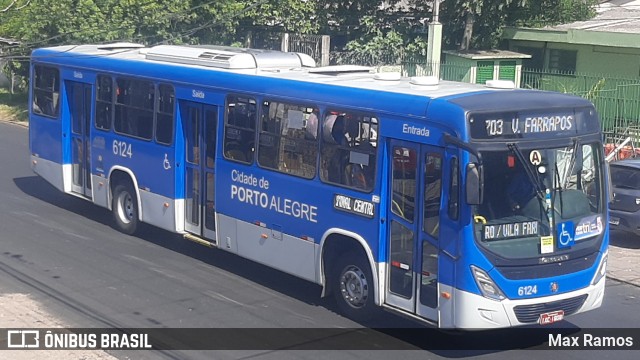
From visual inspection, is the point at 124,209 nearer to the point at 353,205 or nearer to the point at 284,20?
the point at 353,205

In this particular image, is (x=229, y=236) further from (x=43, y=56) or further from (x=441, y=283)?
(x=43, y=56)

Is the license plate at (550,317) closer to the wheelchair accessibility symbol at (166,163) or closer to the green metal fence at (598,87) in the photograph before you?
the wheelchair accessibility symbol at (166,163)

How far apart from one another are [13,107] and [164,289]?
27.1m

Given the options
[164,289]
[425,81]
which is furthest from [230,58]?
[425,81]

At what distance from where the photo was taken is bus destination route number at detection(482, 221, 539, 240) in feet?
31.4

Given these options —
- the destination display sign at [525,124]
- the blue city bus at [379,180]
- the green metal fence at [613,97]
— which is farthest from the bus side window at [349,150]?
the green metal fence at [613,97]

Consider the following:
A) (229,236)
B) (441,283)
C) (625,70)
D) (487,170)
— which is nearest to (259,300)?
(229,236)

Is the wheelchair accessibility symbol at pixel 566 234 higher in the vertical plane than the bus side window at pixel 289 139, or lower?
lower

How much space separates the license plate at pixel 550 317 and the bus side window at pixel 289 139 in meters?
3.47

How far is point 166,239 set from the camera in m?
15.8

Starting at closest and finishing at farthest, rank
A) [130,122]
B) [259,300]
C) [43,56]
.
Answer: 1. [259,300]
2. [130,122]
3. [43,56]

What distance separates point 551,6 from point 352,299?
67.5 ft

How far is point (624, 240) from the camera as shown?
56.1ft

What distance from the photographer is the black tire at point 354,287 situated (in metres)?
11.0
